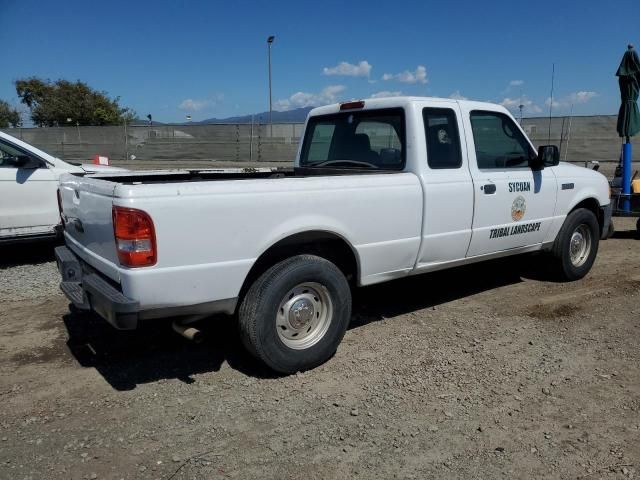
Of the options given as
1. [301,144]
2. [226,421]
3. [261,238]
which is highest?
[301,144]

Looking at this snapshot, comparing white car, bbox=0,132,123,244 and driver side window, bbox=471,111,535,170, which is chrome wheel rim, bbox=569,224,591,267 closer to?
driver side window, bbox=471,111,535,170

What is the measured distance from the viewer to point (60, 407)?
353cm

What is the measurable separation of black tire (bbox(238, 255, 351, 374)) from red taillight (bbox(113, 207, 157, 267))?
772 mm

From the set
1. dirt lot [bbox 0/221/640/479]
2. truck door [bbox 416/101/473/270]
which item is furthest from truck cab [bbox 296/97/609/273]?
dirt lot [bbox 0/221/640/479]

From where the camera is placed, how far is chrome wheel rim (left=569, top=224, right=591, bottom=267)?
20.7 ft

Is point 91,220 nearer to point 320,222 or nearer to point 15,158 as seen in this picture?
point 320,222

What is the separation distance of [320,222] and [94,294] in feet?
5.04

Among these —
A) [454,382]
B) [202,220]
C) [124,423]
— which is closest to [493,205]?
[454,382]

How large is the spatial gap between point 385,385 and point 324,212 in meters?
1.26

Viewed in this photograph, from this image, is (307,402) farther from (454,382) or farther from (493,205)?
(493,205)

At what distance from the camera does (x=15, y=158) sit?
23.4ft

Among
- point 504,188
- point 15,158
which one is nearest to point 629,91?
point 504,188

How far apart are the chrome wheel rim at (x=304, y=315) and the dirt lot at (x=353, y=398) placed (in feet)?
0.85

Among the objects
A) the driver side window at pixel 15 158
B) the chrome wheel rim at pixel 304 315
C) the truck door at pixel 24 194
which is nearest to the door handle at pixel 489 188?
the chrome wheel rim at pixel 304 315
